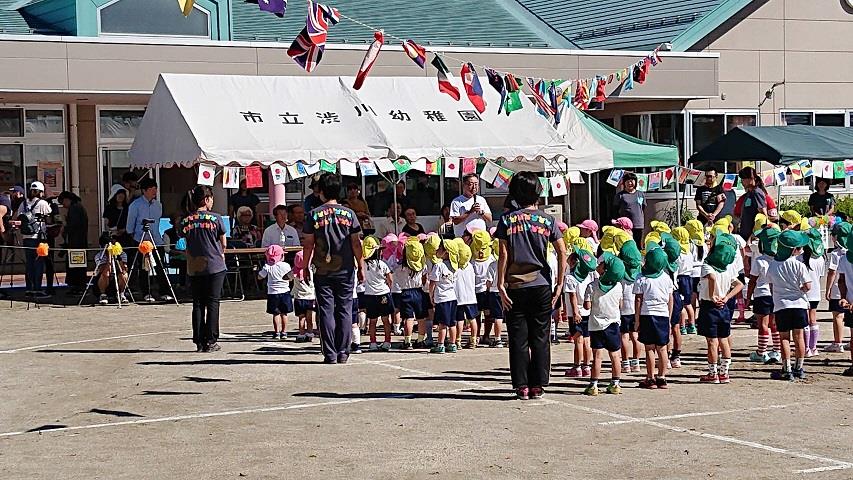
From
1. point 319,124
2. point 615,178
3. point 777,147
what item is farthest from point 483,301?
point 615,178

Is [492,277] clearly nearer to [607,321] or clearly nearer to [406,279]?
[406,279]

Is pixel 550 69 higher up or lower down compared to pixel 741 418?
higher up

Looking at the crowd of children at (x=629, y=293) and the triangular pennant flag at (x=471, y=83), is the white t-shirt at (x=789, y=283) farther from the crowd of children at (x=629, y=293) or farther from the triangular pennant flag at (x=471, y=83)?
the triangular pennant flag at (x=471, y=83)

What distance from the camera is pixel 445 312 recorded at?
44.6ft

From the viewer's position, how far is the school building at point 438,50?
20938 mm

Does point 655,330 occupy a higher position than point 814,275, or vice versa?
point 814,275

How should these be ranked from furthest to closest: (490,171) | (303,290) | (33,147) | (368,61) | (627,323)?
(33,147) → (490,171) → (368,61) → (303,290) → (627,323)

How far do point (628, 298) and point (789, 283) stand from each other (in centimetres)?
156

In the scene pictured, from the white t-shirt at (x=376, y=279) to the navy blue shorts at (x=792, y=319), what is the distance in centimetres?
453

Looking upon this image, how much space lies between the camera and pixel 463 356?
44.7 ft

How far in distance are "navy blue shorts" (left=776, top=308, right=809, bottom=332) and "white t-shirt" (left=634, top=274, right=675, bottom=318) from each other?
122cm

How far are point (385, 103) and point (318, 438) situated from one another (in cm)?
1192

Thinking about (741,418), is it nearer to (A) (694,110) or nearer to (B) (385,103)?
(B) (385,103)

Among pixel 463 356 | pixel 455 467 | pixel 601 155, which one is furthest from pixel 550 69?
pixel 455 467
